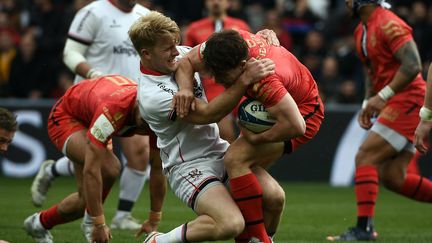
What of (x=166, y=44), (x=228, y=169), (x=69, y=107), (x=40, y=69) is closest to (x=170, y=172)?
(x=228, y=169)

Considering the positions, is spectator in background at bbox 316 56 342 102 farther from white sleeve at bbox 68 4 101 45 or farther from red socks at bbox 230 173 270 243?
red socks at bbox 230 173 270 243

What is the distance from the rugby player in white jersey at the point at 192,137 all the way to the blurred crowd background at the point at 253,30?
26.7ft

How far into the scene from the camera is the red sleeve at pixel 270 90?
22.1 ft

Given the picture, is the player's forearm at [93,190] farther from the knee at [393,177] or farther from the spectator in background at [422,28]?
the spectator in background at [422,28]

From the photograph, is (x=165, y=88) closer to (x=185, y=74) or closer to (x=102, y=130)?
(x=185, y=74)

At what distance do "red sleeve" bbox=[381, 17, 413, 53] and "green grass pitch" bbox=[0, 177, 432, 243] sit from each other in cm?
180

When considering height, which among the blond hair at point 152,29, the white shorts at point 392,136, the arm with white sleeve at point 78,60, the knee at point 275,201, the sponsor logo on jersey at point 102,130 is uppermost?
the blond hair at point 152,29

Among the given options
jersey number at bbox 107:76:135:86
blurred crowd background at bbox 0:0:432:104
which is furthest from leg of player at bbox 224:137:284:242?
blurred crowd background at bbox 0:0:432:104

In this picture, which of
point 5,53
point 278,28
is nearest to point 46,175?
point 278,28

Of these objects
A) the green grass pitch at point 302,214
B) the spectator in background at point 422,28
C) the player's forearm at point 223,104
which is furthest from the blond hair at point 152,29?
the spectator in background at point 422,28

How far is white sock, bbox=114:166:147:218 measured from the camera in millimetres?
9570

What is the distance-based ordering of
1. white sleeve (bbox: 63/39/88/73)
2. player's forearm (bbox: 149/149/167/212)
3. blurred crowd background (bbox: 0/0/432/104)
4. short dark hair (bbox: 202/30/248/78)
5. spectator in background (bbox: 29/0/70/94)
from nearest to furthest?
short dark hair (bbox: 202/30/248/78) → player's forearm (bbox: 149/149/167/212) → white sleeve (bbox: 63/39/88/73) → blurred crowd background (bbox: 0/0/432/104) → spectator in background (bbox: 29/0/70/94)

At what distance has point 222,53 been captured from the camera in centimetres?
666

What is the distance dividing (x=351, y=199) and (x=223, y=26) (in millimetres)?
2839
